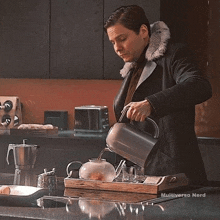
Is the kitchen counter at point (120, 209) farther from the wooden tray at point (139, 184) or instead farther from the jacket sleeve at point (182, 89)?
the jacket sleeve at point (182, 89)

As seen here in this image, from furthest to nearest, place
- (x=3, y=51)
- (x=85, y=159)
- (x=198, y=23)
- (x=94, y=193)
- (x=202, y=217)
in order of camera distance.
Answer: (x=3, y=51) → (x=198, y=23) → (x=85, y=159) → (x=94, y=193) → (x=202, y=217)

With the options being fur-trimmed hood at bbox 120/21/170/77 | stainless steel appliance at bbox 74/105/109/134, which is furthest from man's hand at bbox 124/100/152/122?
stainless steel appliance at bbox 74/105/109/134

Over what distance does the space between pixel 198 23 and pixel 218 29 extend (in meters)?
0.17

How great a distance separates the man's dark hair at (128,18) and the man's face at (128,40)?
0.7 inches

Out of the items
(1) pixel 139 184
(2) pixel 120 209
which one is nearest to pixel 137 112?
(1) pixel 139 184

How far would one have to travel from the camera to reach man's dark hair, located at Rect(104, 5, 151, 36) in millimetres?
2822

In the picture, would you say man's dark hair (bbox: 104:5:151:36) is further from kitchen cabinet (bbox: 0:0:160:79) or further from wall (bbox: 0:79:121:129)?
wall (bbox: 0:79:121:129)

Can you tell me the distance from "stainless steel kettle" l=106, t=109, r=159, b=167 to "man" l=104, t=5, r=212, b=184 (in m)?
0.38

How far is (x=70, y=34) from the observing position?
4590 mm

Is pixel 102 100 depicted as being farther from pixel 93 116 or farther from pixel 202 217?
pixel 202 217

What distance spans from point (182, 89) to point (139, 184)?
51 cm

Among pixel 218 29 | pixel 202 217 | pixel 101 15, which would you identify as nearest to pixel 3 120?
pixel 101 15

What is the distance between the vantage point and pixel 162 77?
2.88 metres

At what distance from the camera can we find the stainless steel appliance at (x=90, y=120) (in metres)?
4.42
